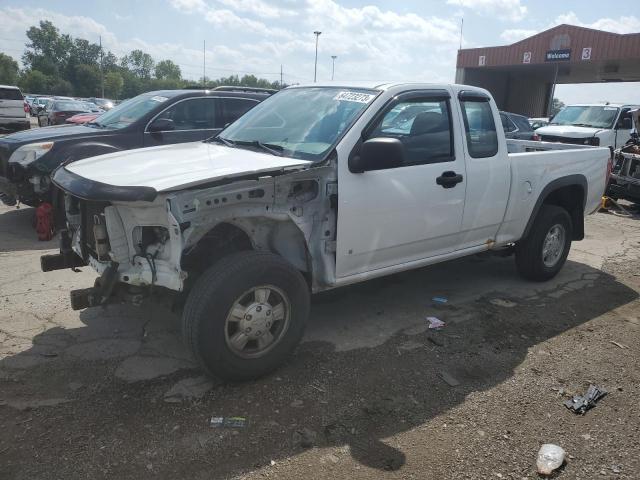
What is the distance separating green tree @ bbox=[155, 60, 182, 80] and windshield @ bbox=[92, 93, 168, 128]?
130781mm

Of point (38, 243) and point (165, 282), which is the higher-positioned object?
point (165, 282)

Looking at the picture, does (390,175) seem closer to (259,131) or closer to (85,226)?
(259,131)

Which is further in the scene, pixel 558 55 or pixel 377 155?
pixel 558 55

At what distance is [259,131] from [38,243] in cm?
368

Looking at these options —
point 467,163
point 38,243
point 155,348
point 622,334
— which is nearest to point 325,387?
point 155,348

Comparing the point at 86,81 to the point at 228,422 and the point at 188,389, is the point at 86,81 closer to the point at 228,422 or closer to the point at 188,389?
the point at 188,389

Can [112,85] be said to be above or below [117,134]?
above

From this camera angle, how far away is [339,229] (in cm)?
366

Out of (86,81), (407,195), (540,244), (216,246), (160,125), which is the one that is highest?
(86,81)

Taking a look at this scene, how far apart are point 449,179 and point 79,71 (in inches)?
3490

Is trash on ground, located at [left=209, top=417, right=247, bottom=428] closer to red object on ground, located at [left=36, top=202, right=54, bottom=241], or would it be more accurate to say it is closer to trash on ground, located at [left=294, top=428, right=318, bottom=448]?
trash on ground, located at [left=294, top=428, right=318, bottom=448]

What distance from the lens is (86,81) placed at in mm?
81125

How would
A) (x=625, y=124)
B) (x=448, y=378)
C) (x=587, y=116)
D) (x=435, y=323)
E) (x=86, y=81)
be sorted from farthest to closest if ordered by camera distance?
(x=86, y=81), (x=587, y=116), (x=625, y=124), (x=435, y=323), (x=448, y=378)

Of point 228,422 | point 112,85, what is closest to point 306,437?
point 228,422
